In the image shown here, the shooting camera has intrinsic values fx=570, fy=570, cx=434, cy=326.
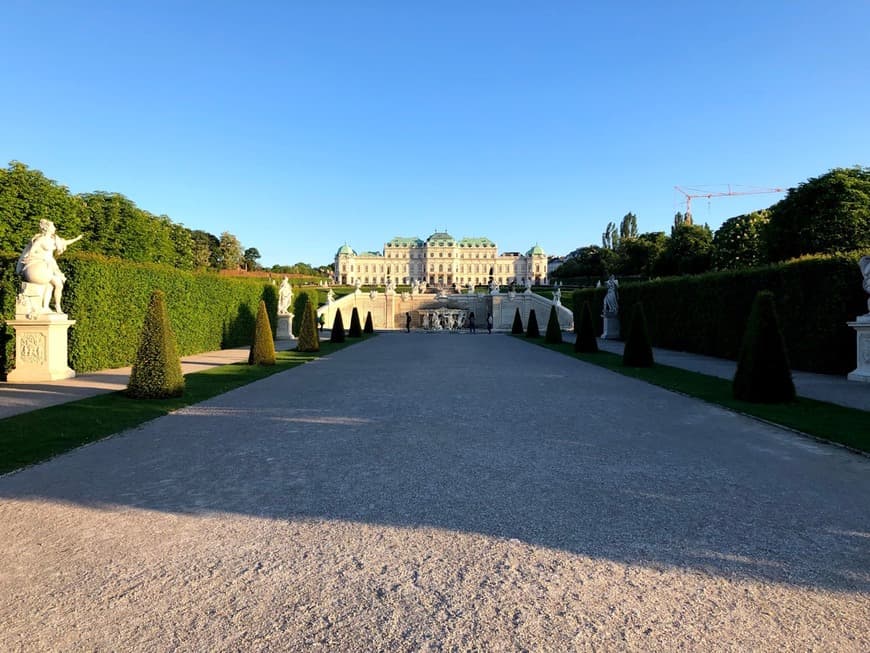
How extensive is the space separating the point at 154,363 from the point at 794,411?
8498 millimetres

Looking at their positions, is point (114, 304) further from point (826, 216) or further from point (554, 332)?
point (826, 216)

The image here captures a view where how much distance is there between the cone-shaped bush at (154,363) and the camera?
8008mm

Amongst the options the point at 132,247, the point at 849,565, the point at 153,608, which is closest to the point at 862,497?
the point at 849,565

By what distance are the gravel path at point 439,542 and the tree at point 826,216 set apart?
20.8m

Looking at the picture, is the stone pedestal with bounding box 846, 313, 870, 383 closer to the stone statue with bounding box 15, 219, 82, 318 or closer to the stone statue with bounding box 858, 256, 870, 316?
the stone statue with bounding box 858, 256, 870, 316

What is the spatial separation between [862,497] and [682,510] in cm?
134

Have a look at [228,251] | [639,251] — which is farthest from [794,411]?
[228,251]

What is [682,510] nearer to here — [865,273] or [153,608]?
[153,608]

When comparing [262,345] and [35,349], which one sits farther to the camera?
[262,345]

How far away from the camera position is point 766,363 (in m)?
7.70

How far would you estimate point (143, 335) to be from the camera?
8094 millimetres

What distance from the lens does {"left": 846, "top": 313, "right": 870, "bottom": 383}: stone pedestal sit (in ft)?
32.8

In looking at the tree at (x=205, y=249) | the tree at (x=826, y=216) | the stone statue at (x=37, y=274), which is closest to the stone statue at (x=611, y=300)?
the tree at (x=826, y=216)

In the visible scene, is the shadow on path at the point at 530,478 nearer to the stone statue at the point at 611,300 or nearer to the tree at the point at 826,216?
the stone statue at the point at 611,300
